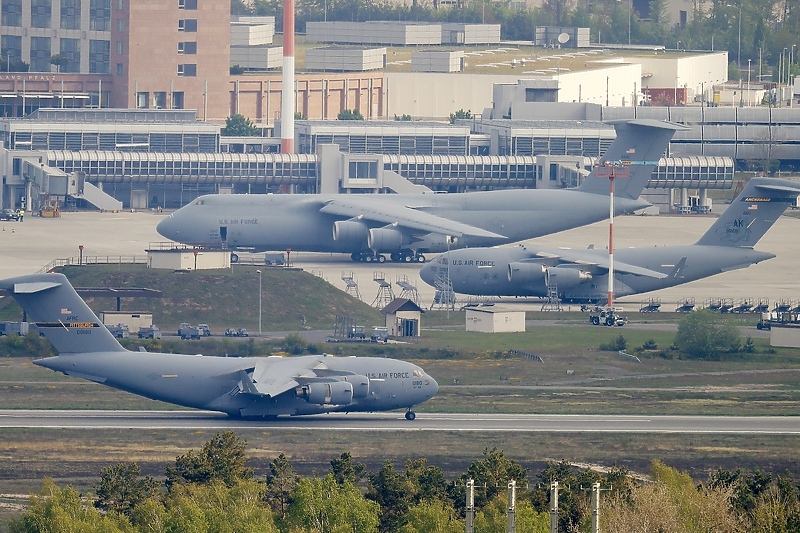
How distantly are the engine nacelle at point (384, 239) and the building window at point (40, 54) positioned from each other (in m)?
78.8

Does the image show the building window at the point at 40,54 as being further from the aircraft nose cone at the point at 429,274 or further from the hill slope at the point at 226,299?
the aircraft nose cone at the point at 429,274

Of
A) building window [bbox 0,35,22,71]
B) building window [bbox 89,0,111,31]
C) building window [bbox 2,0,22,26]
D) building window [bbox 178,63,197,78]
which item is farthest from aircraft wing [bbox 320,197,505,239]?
building window [bbox 0,35,22,71]

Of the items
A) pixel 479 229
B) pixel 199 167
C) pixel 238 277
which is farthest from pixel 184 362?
pixel 199 167

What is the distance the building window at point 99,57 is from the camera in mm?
169688

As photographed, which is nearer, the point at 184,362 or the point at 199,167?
the point at 184,362

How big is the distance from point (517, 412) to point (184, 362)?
42.1 ft

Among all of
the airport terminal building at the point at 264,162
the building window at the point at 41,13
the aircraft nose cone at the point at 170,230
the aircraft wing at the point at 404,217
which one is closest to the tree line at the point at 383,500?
the aircraft wing at the point at 404,217

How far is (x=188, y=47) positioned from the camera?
167000 millimetres

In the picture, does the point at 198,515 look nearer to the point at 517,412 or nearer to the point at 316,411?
the point at 316,411

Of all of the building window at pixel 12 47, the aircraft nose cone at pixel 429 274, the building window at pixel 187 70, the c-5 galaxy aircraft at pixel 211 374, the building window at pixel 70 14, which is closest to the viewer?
the c-5 galaxy aircraft at pixel 211 374

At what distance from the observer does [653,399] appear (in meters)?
71.3

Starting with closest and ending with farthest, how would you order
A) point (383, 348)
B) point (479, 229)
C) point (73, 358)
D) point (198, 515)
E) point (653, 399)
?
1. point (198, 515)
2. point (73, 358)
3. point (653, 399)
4. point (383, 348)
5. point (479, 229)

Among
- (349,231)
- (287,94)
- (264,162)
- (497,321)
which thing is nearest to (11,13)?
(287,94)

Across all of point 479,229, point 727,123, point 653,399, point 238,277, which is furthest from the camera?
point 727,123
